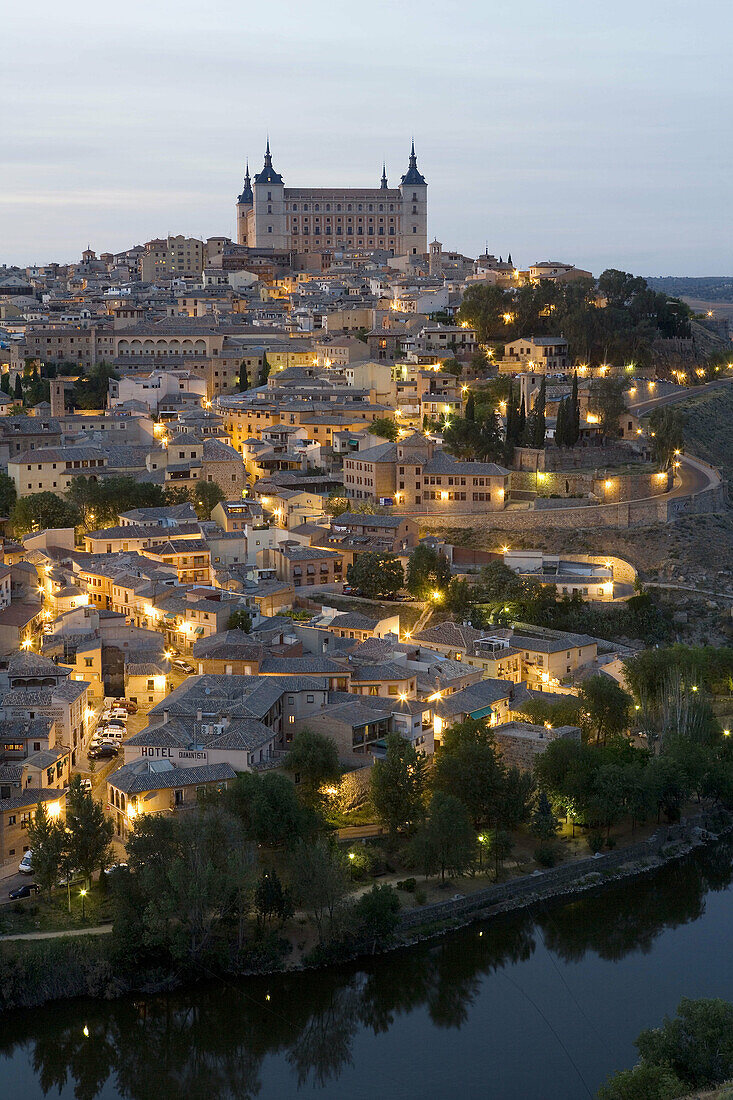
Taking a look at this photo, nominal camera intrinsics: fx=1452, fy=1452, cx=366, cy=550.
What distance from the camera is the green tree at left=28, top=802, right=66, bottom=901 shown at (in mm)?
10602

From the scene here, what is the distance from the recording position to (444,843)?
11.4 meters

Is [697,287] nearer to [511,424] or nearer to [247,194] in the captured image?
[247,194]

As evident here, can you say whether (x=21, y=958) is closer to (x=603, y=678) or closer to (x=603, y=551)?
(x=603, y=678)

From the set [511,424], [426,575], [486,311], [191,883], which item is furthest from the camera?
[486,311]

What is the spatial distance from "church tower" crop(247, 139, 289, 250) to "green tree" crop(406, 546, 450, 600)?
90.7 feet

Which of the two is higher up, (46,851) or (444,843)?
(46,851)

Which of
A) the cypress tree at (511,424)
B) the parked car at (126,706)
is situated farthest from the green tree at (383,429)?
the parked car at (126,706)

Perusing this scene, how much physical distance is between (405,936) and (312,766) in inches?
69.4

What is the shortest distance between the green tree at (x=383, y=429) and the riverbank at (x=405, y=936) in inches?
382

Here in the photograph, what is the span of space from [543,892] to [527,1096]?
2749 millimetres

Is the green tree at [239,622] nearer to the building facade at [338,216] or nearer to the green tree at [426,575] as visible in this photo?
the green tree at [426,575]

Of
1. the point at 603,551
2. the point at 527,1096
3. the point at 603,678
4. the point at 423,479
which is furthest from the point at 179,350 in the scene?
the point at 527,1096

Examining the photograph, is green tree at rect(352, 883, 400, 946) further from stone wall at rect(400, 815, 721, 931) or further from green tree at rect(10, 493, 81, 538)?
green tree at rect(10, 493, 81, 538)

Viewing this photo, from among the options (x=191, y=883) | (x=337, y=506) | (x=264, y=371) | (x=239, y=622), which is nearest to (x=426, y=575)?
(x=337, y=506)
